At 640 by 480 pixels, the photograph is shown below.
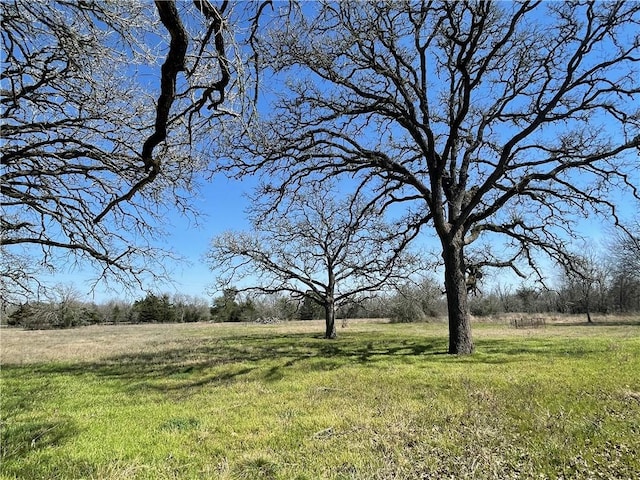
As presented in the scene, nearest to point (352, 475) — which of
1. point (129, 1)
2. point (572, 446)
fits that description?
point (572, 446)

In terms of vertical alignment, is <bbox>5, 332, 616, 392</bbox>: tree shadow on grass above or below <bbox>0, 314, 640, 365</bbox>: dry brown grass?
above

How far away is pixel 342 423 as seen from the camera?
5.47 meters

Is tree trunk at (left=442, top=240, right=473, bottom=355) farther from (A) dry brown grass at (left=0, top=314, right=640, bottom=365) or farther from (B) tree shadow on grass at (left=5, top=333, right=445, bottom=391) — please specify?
(A) dry brown grass at (left=0, top=314, right=640, bottom=365)

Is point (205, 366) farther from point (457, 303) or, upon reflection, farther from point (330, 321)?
point (330, 321)

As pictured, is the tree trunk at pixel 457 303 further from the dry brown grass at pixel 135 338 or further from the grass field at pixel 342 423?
the dry brown grass at pixel 135 338

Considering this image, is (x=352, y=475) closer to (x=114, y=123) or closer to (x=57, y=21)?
(x=57, y=21)

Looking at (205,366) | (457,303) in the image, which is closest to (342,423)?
(457,303)

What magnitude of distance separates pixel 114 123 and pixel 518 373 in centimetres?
1001

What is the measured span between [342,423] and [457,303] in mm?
7353

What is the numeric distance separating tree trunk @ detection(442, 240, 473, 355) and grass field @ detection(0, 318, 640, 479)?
1.47 meters

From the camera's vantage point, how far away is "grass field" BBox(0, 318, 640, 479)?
3.99 metres

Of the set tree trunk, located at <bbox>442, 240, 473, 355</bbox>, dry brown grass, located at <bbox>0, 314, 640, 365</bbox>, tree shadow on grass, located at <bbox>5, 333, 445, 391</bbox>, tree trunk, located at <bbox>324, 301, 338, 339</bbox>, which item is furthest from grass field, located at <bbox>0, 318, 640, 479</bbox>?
tree trunk, located at <bbox>324, 301, 338, 339</bbox>

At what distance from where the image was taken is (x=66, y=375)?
37.7 ft

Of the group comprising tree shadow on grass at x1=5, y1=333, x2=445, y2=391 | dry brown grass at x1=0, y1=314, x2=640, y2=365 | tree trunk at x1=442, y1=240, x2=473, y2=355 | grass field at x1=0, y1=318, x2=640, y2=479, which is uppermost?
tree trunk at x1=442, y1=240, x2=473, y2=355
